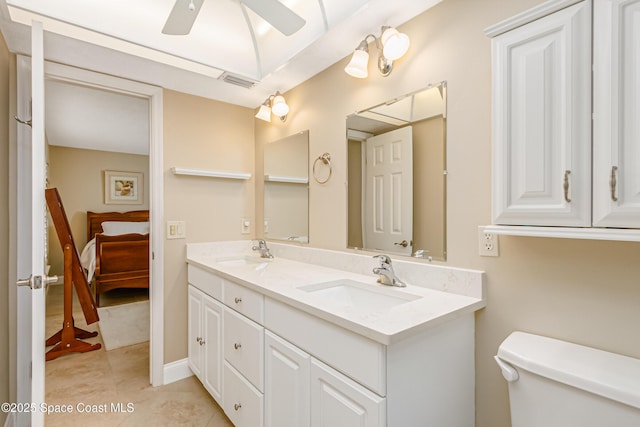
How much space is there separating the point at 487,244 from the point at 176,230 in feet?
6.64

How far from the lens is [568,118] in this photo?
0.89 meters

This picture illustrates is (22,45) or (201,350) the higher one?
(22,45)

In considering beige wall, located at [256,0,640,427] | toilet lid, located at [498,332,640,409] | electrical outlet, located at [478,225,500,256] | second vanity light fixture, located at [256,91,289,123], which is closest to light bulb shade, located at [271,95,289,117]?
second vanity light fixture, located at [256,91,289,123]

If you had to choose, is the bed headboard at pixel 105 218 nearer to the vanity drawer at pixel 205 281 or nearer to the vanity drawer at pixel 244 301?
the vanity drawer at pixel 205 281

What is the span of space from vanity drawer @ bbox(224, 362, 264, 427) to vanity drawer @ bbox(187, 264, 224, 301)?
1.35 ft

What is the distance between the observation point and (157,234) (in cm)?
221

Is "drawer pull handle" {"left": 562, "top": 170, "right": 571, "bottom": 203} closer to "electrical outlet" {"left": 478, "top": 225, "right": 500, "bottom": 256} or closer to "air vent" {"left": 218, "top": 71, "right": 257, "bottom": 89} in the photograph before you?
"electrical outlet" {"left": 478, "top": 225, "right": 500, "bottom": 256}

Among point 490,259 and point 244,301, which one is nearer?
point 490,259

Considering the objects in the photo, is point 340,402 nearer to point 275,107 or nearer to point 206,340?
point 206,340

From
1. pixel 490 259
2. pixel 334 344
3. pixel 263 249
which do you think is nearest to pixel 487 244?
pixel 490 259

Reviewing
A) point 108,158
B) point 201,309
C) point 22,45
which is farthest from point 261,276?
point 108,158

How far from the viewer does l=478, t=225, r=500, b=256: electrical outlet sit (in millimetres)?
1196

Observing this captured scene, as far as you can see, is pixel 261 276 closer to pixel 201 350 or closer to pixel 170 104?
pixel 201 350

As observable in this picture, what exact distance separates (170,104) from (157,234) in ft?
3.15
